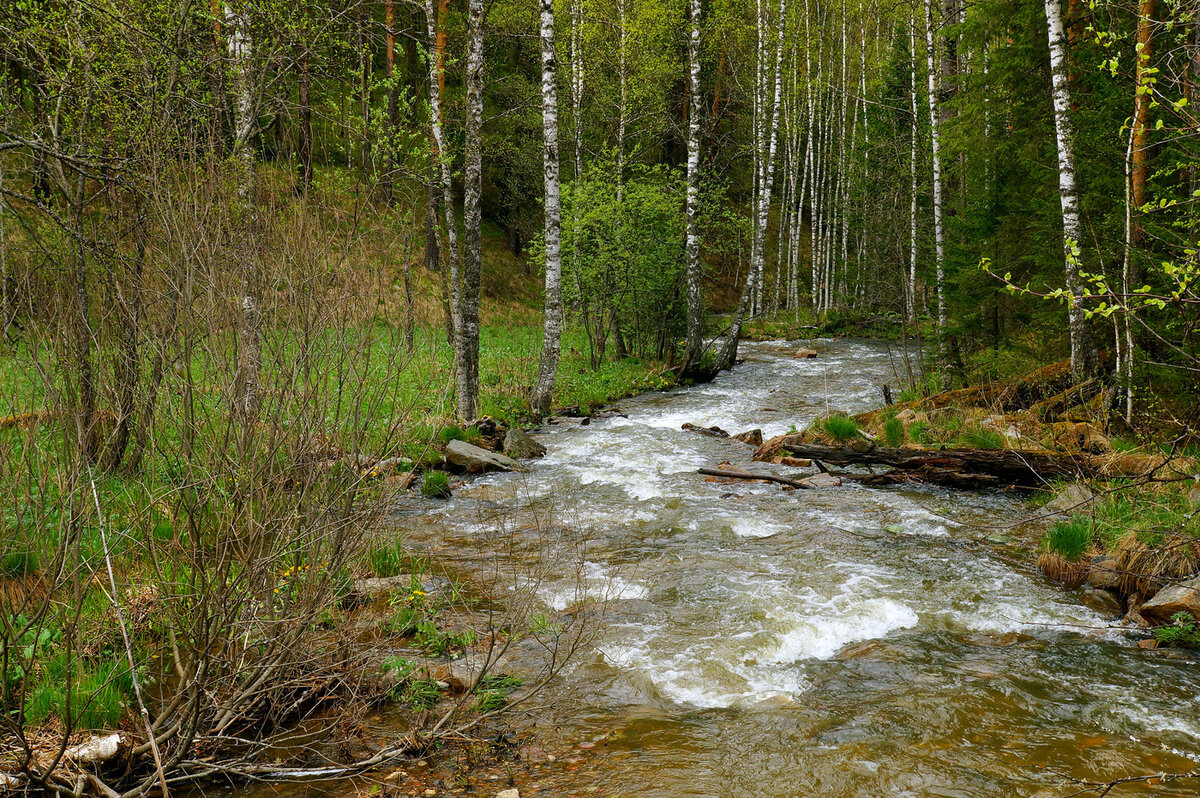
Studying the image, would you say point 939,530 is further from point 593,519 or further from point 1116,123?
point 1116,123

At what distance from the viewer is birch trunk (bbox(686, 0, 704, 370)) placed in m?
16.0

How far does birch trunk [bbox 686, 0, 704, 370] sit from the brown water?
28.1 feet

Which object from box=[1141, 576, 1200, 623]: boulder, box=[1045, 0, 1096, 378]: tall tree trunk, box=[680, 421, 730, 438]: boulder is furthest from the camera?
box=[680, 421, 730, 438]: boulder

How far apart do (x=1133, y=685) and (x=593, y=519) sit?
4.94 meters

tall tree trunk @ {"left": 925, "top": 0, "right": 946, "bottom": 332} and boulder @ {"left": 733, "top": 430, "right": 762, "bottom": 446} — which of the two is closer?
boulder @ {"left": 733, "top": 430, "right": 762, "bottom": 446}

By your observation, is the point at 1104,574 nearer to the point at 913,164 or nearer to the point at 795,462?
the point at 795,462

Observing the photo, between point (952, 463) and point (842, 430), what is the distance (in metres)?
1.94

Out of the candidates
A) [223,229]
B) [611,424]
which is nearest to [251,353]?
[223,229]

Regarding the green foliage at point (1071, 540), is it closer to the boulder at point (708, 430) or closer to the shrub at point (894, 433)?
the shrub at point (894, 433)

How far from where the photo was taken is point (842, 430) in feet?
34.9

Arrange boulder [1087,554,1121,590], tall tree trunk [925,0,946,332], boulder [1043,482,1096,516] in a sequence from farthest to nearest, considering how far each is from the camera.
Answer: tall tree trunk [925,0,946,332], boulder [1043,482,1096,516], boulder [1087,554,1121,590]

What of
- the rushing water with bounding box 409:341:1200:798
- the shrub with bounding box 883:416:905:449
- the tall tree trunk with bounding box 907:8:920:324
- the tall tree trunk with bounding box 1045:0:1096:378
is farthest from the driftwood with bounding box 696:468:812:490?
the tall tree trunk with bounding box 907:8:920:324

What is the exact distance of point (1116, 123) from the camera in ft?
27.0

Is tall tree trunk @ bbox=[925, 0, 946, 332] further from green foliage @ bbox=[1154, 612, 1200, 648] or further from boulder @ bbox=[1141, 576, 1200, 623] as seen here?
green foliage @ bbox=[1154, 612, 1200, 648]
